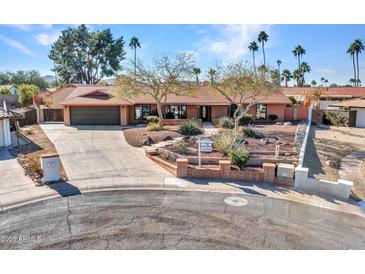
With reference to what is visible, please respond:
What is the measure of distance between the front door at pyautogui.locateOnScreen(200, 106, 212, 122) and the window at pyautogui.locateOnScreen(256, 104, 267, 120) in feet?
19.4

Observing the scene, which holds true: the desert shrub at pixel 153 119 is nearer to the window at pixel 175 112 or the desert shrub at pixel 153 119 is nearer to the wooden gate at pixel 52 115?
the window at pixel 175 112

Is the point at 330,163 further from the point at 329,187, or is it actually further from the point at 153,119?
the point at 153,119

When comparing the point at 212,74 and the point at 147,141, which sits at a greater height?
the point at 212,74

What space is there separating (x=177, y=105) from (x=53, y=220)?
2363cm

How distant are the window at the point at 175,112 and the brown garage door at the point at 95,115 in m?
5.60

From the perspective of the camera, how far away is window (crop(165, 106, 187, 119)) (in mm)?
31219

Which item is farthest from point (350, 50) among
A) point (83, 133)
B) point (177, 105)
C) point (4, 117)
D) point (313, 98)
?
point (4, 117)

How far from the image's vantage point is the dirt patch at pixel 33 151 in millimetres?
12623

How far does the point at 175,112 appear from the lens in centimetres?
3141

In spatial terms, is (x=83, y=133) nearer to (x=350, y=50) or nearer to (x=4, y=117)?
(x=4, y=117)

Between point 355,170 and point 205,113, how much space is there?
62.5ft

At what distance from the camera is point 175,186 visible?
38.3 feet

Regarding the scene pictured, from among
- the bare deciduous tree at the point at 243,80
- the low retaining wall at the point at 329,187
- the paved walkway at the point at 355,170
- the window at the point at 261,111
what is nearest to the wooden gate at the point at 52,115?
the bare deciduous tree at the point at 243,80

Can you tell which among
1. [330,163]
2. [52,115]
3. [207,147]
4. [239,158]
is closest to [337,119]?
[330,163]
